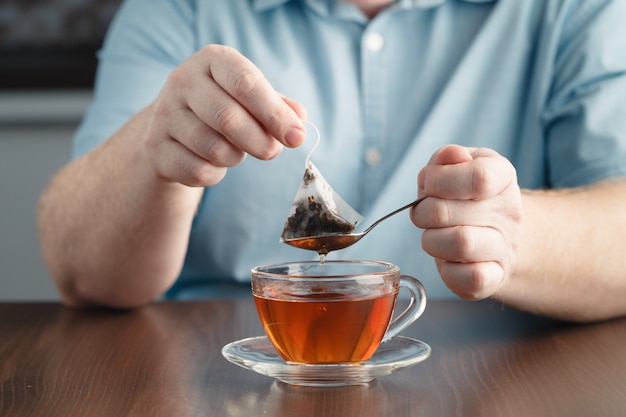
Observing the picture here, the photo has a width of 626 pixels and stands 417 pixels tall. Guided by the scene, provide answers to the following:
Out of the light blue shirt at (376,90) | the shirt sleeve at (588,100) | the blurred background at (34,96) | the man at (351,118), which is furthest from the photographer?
the blurred background at (34,96)

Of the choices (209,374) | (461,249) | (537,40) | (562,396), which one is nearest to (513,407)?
(562,396)

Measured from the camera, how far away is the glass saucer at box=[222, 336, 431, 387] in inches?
33.1

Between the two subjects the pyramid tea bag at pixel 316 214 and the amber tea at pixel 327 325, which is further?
the pyramid tea bag at pixel 316 214

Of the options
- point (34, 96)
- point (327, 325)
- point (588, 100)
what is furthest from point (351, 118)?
point (34, 96)

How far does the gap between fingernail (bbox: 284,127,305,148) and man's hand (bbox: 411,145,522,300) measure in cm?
15

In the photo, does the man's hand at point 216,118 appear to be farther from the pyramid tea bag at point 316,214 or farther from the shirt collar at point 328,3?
the shirt collar at point 328,3

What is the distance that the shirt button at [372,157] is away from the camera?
63.9 inches

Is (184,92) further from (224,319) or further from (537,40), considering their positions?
(537,40)

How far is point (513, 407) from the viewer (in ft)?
2.61

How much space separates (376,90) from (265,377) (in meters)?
0.86

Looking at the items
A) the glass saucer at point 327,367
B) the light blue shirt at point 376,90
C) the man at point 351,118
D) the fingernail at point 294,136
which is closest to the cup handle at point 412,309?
the glass saucer at point 327,367

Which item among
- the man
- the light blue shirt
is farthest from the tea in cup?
the light blue shirt

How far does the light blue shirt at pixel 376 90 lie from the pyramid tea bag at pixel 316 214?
1.90 ft

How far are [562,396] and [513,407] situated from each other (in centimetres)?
7
